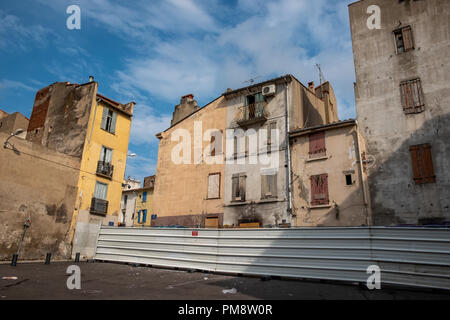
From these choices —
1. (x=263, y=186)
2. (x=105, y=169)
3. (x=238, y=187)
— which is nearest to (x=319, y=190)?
(x=263, y=186)

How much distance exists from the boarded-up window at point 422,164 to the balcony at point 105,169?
2192cm

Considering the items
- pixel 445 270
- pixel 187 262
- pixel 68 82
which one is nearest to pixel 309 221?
pixel 187 262

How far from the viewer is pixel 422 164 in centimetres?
1761

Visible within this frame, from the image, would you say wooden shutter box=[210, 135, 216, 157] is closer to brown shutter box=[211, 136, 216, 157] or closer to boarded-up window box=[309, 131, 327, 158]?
brown shutter box=[211, 136, 216, 157]

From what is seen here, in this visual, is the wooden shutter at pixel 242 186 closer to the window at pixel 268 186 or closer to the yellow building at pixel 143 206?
the window at pixel 268 186

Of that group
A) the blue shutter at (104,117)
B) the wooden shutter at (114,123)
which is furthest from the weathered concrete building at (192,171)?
the blue shutter at (104,117)

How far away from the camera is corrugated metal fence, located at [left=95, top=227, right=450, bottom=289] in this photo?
9.23 m

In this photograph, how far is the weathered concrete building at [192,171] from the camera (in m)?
24.3

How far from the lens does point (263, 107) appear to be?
78.4 ft

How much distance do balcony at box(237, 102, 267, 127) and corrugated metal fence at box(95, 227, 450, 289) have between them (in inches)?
457

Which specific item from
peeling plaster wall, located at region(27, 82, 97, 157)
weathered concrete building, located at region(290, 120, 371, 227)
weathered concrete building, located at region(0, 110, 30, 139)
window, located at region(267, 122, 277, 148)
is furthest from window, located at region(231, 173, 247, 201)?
weathered concrete building, located at region(0, 110, 30, 139)

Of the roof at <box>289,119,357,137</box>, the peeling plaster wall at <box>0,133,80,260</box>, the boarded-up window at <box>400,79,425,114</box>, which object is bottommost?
the peeling plaster wall at <box>0,133,80,260</box>
